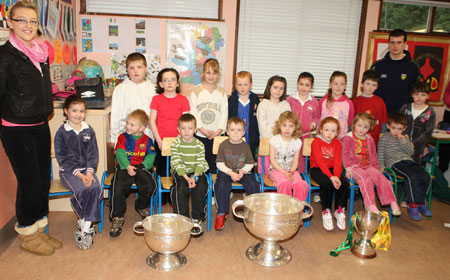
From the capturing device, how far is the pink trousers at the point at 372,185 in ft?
10.3

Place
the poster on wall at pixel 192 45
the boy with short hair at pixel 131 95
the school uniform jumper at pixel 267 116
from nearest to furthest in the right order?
the boy with short hair at pixel 131 95 → the school uniform jumper at pixel 267 116 → the poster on wall at pixel 192 45

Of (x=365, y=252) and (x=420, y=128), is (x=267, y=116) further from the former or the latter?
(x=420, y=128)

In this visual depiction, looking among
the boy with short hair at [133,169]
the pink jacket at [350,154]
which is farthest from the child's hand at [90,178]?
the pink jacket at [350,154]

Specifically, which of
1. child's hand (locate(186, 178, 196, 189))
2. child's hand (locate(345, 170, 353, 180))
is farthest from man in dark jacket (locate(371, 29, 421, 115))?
child's hand (locate(186, 178, 196, 189))

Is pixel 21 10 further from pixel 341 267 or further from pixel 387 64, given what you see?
pixel 387 64

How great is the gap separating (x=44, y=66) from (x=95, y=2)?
6.92ft

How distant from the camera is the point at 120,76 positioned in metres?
4.41

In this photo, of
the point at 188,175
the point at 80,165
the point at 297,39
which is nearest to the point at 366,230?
the point at 188,175

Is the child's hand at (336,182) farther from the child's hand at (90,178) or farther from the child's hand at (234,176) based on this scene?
the child's hand at (90,178)

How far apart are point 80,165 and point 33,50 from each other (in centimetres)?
95

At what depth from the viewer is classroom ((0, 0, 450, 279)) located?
2469 millimetres

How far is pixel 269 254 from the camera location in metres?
2.58

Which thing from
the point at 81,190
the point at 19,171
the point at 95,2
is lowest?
the point at 81,190

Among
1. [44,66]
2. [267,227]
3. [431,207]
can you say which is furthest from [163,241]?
[431,207]
